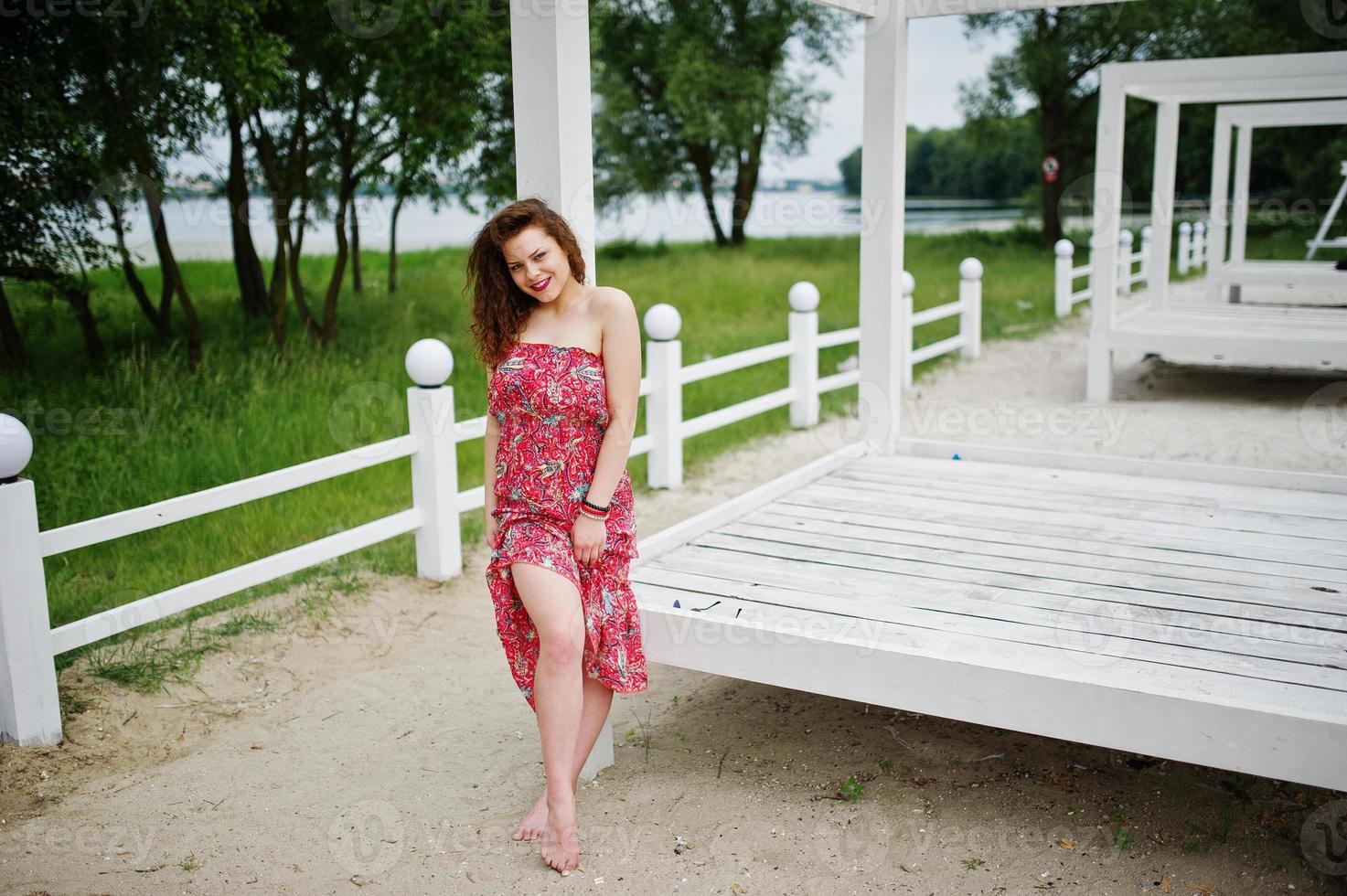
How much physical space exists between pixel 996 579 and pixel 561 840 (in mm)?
1617

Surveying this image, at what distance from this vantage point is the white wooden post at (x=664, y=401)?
23.3 feet

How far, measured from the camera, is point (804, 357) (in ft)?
29.1

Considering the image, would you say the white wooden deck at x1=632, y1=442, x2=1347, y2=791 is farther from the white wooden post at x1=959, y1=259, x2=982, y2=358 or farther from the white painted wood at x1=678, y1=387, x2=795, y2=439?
the white wooden post at x1=959, y1=259, x2=982, y2=358

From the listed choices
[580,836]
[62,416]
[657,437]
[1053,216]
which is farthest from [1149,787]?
[1053,216]

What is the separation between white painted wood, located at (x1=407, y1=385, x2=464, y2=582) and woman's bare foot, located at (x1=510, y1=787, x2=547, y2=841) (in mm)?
2352

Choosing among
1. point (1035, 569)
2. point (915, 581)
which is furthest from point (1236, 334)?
point (915, 581)

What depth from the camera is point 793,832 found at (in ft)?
10.6

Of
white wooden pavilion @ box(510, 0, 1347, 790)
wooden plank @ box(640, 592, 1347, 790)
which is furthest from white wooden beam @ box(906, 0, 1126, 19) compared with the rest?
wooden plank @ box(640, 592, 1347, 790)

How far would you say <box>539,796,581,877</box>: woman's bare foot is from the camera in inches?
119

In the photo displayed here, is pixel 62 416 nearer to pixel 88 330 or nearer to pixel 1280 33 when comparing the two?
pixel 88 330

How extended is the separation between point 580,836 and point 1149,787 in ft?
5.50

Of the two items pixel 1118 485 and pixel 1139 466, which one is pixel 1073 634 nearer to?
pixel 1118 485

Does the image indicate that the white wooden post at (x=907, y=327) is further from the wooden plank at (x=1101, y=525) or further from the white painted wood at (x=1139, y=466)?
the wooden plank at (x=1101, y=525)

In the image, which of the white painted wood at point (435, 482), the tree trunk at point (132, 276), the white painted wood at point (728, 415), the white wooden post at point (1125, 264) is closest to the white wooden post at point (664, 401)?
the white painted wood at point (728, 415)
